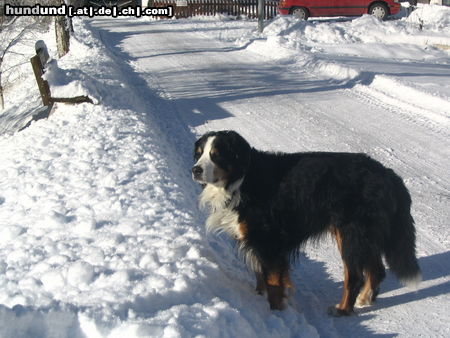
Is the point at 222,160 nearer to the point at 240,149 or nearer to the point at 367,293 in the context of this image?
the point at 240,149

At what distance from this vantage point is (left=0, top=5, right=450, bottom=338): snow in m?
3.88

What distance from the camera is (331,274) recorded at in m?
5.20

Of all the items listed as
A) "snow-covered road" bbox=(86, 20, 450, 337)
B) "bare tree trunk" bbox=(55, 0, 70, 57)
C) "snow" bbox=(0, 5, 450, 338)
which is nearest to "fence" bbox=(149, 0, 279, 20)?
"snow-covered road" bbox=(86, 20, 450, 337)

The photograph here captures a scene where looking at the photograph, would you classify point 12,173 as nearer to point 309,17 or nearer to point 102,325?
point 102,325

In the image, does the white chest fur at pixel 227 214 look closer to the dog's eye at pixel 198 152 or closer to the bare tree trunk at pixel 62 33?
the dog's eye at pixel 198 152

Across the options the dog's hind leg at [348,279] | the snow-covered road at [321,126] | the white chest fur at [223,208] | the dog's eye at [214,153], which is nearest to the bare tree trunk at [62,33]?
the snow-covered road at [321,126]

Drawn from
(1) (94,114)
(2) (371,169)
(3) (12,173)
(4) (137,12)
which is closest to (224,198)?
(2) (371,169)

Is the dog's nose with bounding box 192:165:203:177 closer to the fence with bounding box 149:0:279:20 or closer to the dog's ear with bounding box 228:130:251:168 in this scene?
the dog's ear with bounding box 228:130:251:168

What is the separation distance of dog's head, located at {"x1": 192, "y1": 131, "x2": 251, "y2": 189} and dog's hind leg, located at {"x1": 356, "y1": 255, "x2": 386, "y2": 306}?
4.18 feet

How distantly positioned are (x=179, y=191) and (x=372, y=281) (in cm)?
282

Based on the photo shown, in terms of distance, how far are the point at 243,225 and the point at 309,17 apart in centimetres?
2708

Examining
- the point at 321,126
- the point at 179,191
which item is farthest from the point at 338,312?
the point at 321,126

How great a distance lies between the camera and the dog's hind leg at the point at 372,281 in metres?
4.41

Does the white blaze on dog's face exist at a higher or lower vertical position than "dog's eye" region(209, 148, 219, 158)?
lower
